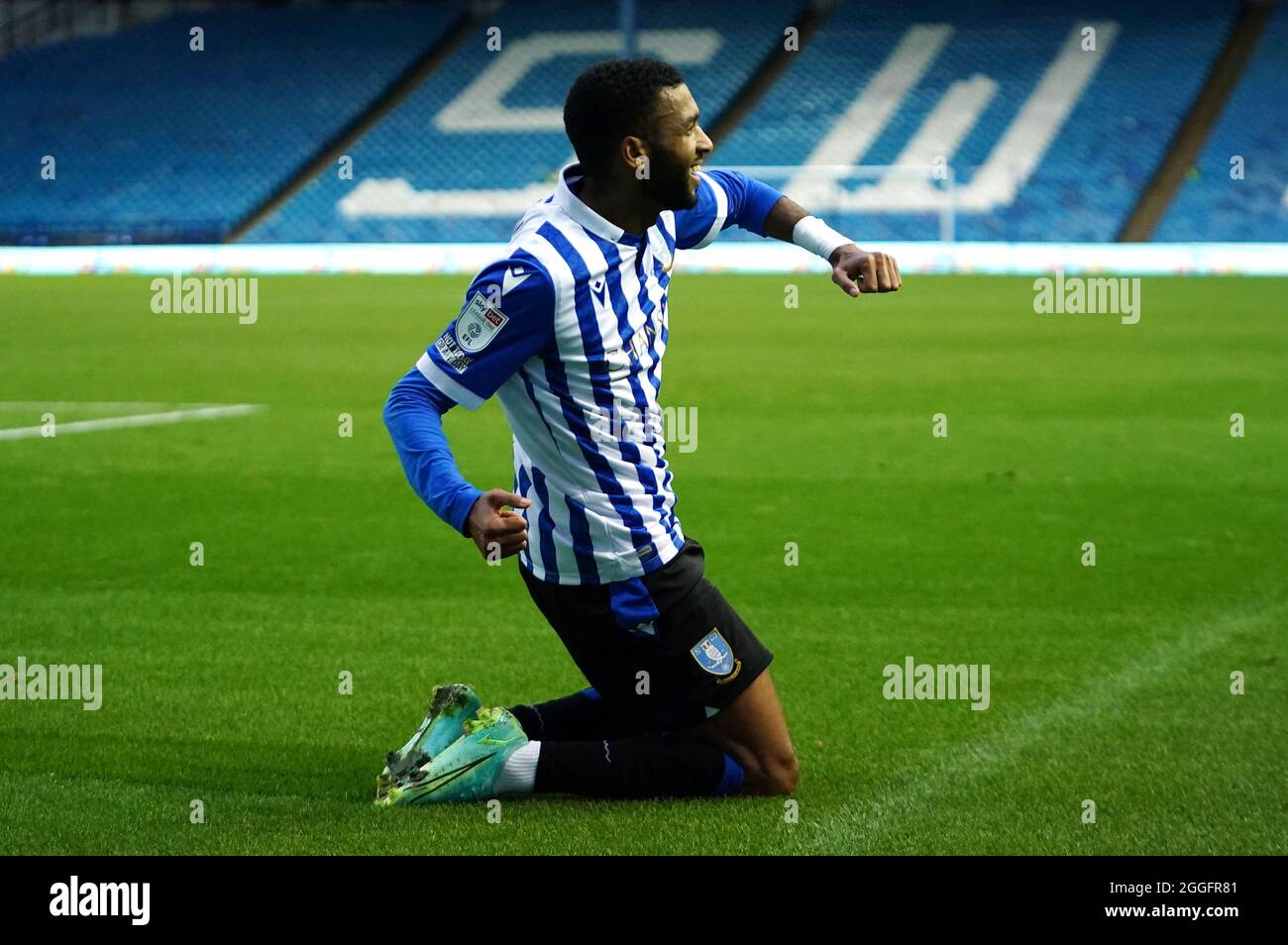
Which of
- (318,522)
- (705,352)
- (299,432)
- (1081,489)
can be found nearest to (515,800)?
(318,522)

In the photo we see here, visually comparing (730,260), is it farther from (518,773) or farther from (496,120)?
(518,773)

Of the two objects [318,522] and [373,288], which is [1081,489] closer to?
[318,522]

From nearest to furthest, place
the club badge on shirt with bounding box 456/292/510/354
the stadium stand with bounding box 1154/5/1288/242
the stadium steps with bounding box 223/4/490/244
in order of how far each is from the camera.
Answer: the club badge on shirt with bounding box 456/292/510/354 < the stadium stand with bounding box 1154/5/1288/242 < the stadium steps with bounding box 223/4/490/244

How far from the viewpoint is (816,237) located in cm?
500

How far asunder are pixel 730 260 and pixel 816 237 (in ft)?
73.1

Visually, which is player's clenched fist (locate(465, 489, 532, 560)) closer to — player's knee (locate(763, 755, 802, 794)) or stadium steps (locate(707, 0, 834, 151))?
player's knee (locate(763, 755, 802, 794))

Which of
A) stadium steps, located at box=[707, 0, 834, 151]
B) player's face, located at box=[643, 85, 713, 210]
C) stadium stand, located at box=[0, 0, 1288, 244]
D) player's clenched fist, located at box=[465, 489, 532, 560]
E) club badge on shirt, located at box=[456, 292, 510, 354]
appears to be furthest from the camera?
stadium steps, located at box=[707, 0, 834, 151]

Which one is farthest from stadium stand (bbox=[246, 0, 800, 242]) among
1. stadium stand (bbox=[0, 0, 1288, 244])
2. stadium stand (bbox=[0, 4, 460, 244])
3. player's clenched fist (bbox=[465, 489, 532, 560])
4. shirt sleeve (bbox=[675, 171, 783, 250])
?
player's clenched fist (bbox=[465, 489, 532, 560])

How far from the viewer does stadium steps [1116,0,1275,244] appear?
31250mm

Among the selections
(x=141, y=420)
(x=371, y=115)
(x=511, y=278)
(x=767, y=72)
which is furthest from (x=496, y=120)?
(x=511, y=278)

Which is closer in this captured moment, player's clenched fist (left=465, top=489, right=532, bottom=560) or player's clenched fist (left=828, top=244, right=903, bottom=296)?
player's clenched fist (left=465, top=489, right=532, bottom=560)

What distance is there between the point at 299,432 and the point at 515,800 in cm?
757

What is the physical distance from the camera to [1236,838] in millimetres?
4285

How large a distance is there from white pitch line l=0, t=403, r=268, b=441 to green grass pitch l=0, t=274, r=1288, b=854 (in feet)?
0.82
